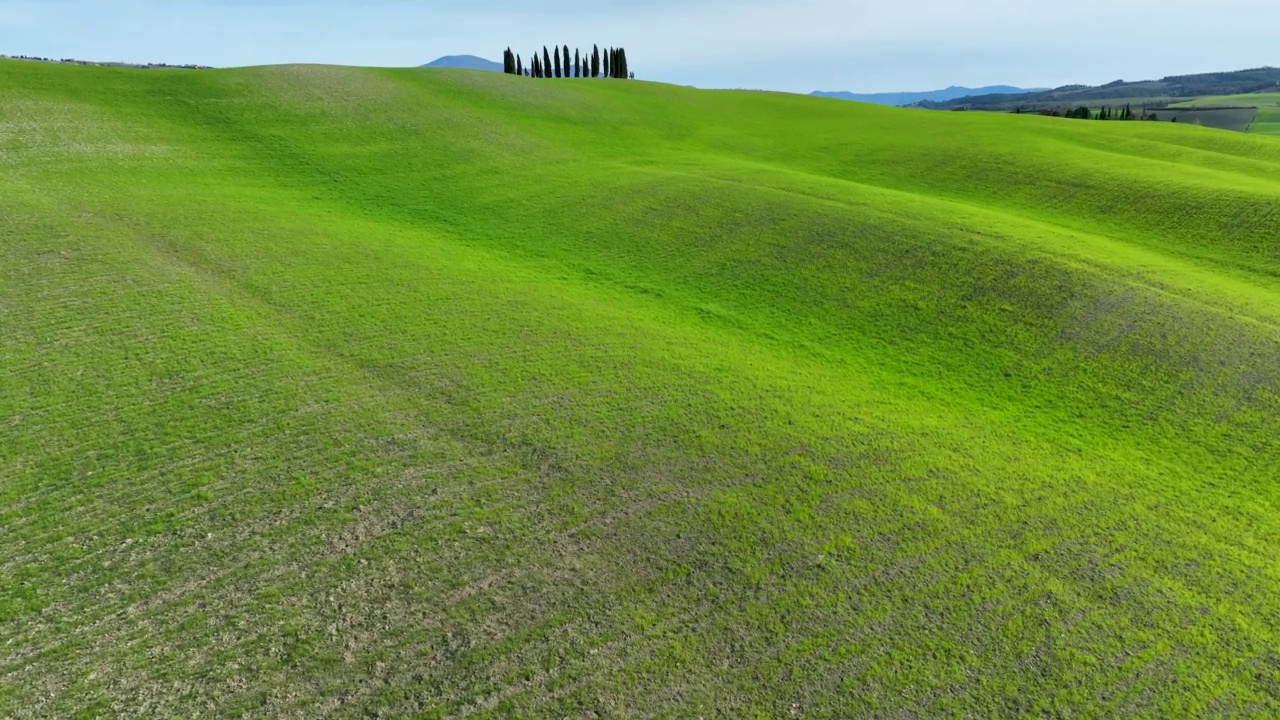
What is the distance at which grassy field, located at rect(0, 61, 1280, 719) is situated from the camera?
25.7 ft

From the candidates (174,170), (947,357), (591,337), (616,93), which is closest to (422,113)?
(174,170)

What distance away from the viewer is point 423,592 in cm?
856

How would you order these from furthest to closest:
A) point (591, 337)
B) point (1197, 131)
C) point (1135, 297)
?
point (1197, 131)
point (1135, 297)
point (591, 337)

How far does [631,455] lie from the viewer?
11.7 metres

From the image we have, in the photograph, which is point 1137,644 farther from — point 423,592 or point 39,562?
point 39,562

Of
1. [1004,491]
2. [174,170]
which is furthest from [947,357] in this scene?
[174,170]

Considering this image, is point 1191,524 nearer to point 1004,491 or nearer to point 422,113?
point 1004,491

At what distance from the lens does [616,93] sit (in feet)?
177

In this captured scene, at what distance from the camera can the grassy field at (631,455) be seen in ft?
25.7

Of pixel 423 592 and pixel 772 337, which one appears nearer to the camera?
pixel 423 592

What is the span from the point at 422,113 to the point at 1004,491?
1505 inches

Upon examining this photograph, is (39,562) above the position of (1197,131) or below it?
below

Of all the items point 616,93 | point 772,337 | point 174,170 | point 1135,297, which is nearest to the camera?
A: point 772,337

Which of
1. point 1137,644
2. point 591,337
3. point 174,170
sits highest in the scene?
point 174,170
